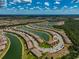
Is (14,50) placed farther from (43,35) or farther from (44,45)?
(43,35)

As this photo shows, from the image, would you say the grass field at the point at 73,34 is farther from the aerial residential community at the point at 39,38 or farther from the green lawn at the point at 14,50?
the green lawn at the point at 14,50

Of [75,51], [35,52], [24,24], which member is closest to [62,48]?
[75,51]

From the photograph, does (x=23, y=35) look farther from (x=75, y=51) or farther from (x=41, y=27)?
(x=75, y=51)

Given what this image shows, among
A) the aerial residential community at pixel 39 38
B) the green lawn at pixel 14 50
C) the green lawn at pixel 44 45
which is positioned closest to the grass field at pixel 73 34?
the aerial residential community at pixel 39 38

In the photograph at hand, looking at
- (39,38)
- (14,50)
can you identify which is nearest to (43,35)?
(39,38)

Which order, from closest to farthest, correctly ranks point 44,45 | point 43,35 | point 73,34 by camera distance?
point 44,45 < point 73,34 < point 43,35

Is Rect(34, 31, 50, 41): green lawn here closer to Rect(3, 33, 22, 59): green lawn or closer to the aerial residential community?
the aerial residential community

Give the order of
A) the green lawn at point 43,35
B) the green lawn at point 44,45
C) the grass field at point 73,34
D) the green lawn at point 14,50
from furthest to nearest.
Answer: the green lawn at point 43,35
the green lawn at point 44,45
the grass field at point 73,34
the green lawn at point 14,50
